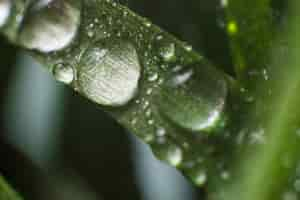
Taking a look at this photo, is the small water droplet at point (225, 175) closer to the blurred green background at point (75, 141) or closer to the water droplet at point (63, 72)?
the water droplet at point (63, 72)

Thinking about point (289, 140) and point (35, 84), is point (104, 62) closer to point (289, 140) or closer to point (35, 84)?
point (289, 140)

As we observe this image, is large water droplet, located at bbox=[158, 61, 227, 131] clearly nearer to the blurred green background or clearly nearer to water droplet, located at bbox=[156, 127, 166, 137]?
water droplet, located at bbox=[156, 127, 166, 137]

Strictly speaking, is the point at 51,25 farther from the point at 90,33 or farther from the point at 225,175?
the point at 225,175

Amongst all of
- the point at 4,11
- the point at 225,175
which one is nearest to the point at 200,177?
the point at 225,175

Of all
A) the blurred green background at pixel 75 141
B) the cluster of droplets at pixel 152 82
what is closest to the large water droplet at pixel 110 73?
the cluster of droplets at pixel 152 82

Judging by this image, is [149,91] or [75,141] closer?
[149,91]
